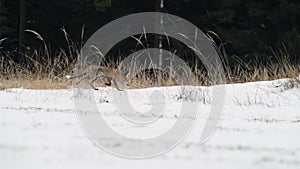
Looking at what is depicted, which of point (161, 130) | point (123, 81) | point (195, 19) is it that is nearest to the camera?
point (161, 130)

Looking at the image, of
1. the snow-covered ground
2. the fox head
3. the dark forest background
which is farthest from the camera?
the dark forest background

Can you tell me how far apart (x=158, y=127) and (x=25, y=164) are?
3.84 ft

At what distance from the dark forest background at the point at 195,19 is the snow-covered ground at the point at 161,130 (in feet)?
26.9

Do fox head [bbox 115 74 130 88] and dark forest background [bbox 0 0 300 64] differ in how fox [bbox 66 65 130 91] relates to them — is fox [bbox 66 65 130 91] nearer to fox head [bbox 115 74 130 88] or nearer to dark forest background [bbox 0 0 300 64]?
fox head [bbox 115 74 130 88]

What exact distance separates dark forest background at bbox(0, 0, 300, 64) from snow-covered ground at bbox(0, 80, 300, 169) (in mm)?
8189

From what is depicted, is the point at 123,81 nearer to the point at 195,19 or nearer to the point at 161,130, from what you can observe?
the point at 161,130

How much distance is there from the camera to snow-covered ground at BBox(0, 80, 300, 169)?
5.82 feet

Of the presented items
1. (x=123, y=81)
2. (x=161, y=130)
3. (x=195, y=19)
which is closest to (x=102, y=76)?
(x=123, y=81)

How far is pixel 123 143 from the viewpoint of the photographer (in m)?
2.12

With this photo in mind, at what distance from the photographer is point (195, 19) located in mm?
14758

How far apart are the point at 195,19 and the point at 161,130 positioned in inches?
492

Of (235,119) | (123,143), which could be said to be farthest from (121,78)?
(123,143)

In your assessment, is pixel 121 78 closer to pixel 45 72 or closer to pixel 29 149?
pixel 45 72

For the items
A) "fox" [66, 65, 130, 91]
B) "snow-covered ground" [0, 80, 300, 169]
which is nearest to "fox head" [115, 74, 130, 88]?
"fox" [66, 65, 130, 91]
